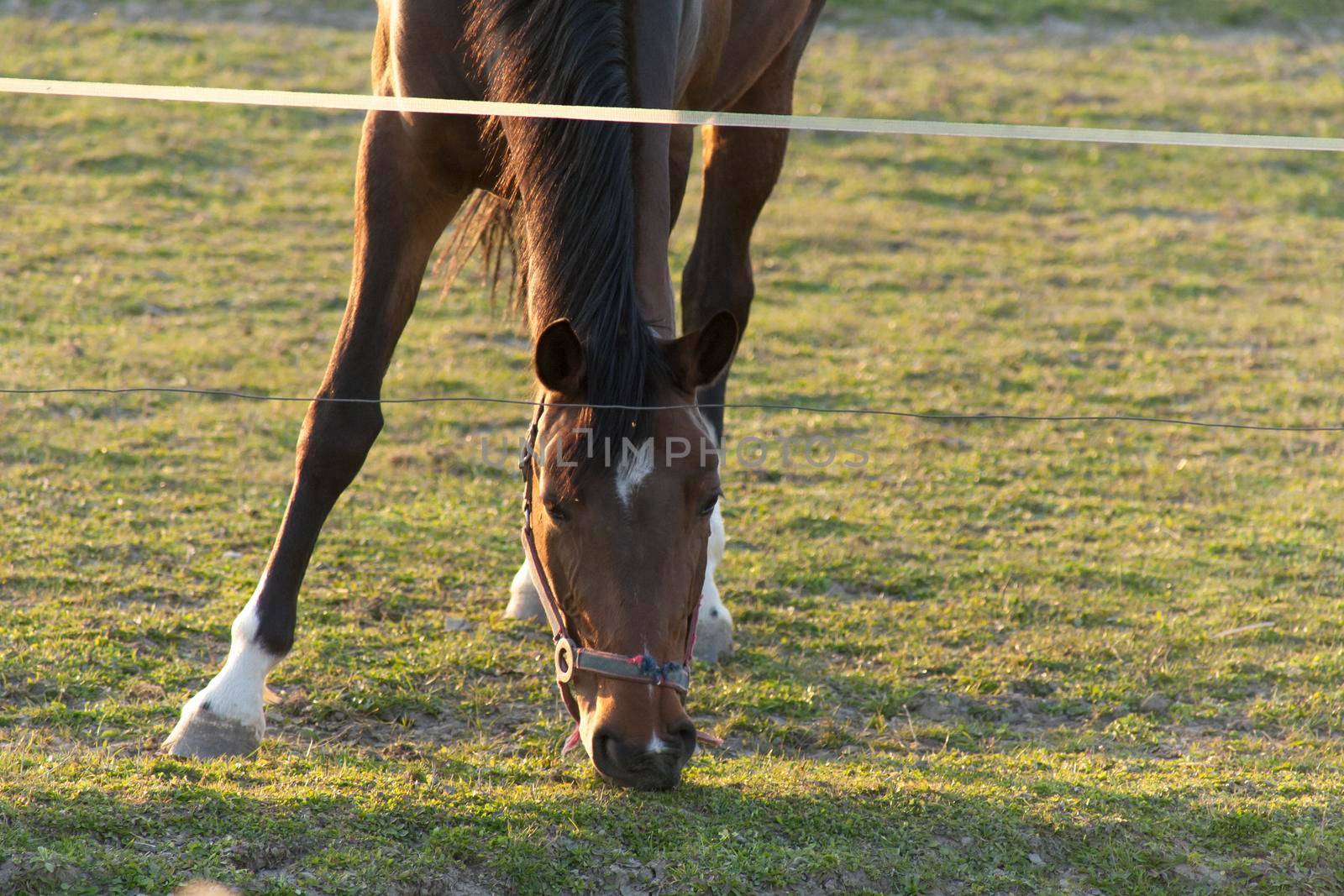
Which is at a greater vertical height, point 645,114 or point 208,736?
point 645,114

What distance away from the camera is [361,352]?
3.49m

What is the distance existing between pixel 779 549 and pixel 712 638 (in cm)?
84

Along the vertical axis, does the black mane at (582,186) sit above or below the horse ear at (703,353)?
above

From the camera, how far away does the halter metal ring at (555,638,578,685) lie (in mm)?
2744

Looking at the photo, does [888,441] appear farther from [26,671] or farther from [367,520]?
[26,671]

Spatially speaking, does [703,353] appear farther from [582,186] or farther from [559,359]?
[582,186]

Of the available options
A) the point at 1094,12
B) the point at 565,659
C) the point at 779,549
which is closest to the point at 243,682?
the point at 565,659

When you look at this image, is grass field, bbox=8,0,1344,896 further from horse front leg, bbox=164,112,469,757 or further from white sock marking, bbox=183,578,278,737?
horse front leg, bbox=164,112,469,757

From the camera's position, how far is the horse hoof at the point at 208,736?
127 inches

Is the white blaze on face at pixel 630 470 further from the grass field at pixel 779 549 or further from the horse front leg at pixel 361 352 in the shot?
the horse front leg at pixel 361 352

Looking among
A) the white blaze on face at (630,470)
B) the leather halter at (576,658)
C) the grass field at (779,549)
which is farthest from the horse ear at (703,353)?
the grass field at (779,549)

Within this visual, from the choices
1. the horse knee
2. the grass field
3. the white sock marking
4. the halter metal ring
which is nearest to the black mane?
the halter metal ring

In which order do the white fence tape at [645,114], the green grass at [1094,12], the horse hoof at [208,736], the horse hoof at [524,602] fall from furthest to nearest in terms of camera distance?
the green grass at [1094,12]
the horse hoof at [524,602]
the horse hoof at [208,736]
the white fence tape at [645,114]

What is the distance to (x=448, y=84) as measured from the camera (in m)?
3.41
